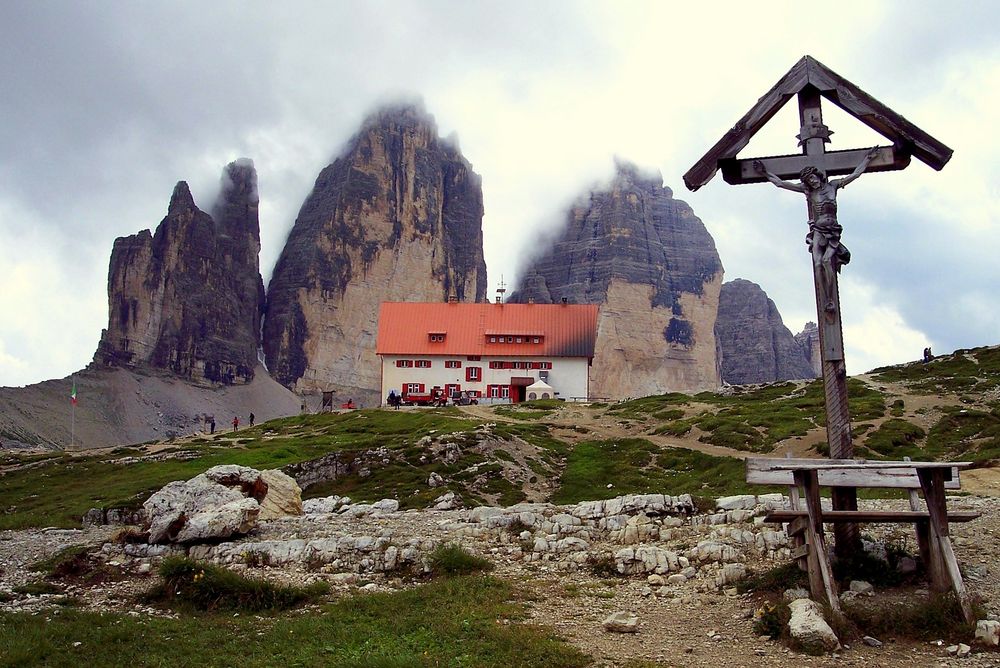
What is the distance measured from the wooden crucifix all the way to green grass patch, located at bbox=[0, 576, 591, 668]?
16.5ft

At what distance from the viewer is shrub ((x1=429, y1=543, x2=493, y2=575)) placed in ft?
48.7

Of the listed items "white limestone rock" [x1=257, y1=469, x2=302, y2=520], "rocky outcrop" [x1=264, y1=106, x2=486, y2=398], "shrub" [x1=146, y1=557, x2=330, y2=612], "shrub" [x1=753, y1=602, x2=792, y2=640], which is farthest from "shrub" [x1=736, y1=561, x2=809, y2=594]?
"rocky outcrop" [x1=264, y1=106, x2=486, y2=398]

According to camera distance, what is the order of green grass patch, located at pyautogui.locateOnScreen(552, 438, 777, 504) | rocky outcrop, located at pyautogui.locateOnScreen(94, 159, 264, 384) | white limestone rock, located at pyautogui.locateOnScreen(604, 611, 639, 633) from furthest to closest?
1. rocky outcrop, located at pyautogui.locateOnScreen(94, 159, 264, 384)
2. green grass patch, located at pyautogui.locateOnScreen(552, 438, 777, 504)
3. white limestone rock, located at pyautogui.locateOnScreen(604, 611, 639, 633)

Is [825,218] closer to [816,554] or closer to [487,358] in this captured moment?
[816,554]

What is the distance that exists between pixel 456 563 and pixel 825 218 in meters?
8.32

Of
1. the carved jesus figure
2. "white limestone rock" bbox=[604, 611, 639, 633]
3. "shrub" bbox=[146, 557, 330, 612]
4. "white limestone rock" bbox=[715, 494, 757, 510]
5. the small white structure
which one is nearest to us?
"white limestone rock" bbox=[604, 611, 639, 633]

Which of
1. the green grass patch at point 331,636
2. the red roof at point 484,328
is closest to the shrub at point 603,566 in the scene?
the green grass patch at point 331,636

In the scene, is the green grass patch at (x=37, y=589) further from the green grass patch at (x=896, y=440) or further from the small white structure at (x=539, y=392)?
the small white structure at (x=539, y=392)

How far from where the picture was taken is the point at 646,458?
37844 millimetres

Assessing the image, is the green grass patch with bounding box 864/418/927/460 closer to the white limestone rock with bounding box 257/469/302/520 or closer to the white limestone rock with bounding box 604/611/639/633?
the white limestone rock with bounding box 257/469/302/520

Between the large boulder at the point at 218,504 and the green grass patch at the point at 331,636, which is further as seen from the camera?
the large boulder at the point at 218,504

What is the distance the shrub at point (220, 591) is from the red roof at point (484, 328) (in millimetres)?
73634

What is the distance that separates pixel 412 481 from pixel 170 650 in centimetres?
2192

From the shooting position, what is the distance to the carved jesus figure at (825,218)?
12117 millimetres
